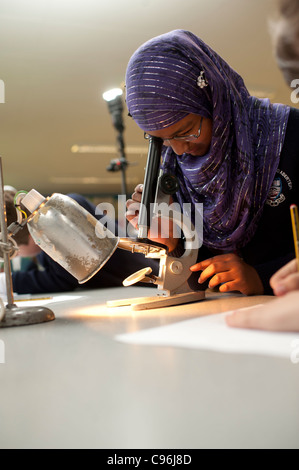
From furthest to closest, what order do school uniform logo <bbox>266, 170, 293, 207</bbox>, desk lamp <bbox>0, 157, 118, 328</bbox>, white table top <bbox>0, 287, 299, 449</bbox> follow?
school uniform logo <bbox>266, 170, 293, 207</bbox>
desk lamp <bbox>0, 157, 118, 328</bbox>
white table top <bbox>0, 287, 299, 449</bbox>

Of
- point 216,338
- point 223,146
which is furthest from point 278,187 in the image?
point 216,338

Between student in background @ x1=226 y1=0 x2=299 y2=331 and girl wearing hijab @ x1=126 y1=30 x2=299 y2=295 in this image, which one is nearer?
student in background @ x1=226 y1=0 x2=299 y2=331

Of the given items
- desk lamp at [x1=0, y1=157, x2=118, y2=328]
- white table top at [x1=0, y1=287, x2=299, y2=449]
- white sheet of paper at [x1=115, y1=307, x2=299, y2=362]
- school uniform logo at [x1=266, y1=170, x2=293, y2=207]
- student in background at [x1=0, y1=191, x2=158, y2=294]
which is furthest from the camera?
student in background at [x1=0, y1=191, x2=158, y2=294]

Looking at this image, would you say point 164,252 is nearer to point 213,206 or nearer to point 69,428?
point 213,206

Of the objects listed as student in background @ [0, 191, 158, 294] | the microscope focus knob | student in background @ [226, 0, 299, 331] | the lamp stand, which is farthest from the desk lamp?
student in background @ [0, 191, 158, 294]

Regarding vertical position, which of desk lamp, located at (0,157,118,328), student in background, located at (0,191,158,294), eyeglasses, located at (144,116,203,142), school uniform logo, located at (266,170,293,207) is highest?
eyeglasses, located at (144,116,203,142)

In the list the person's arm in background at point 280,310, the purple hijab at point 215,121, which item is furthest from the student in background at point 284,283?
the purple hijab at point 215,121

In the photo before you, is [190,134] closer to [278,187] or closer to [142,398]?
[278,187]

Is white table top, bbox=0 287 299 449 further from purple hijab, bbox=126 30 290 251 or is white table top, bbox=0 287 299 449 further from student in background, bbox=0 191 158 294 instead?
student in background, bbox=0 191 158 294

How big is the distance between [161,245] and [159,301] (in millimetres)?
96

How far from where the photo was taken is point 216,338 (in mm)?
498

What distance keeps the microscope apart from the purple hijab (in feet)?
0.13

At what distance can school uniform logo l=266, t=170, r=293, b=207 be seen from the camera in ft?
2.46

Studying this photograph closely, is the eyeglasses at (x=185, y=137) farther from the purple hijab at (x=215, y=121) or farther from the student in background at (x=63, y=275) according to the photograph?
the student in background at (x=63, y=275)
